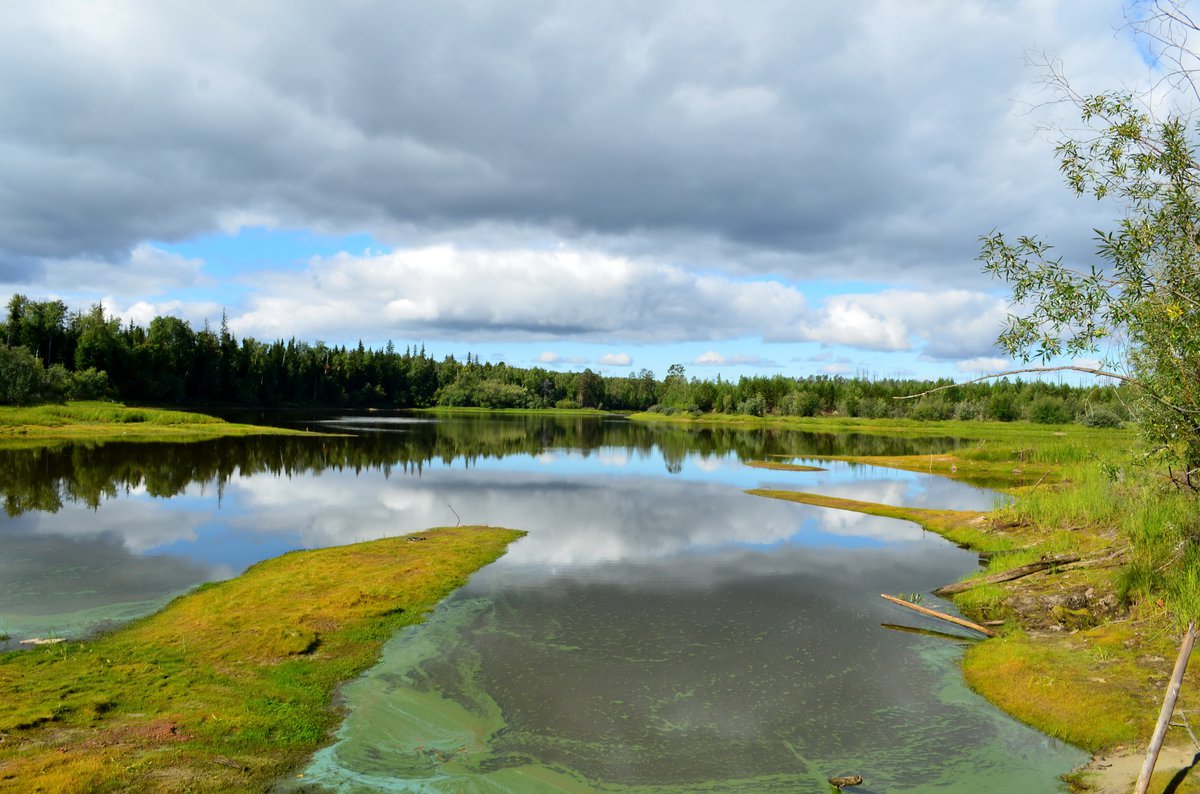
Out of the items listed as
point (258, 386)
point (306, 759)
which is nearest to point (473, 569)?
point (306, 759)

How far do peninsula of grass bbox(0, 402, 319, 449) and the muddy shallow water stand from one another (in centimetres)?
2518

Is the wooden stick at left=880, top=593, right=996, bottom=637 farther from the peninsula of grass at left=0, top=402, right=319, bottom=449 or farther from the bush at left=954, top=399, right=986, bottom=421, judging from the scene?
the bush at left=954, top=399, right=986, bottom=421

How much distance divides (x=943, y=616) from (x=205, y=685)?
70.7ft

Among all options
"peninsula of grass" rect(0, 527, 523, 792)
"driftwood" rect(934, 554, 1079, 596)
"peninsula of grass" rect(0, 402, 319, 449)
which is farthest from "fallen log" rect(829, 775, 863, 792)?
"peninsula of grass" rect(0, 402, 319, 449)

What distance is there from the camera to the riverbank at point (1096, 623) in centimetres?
1404

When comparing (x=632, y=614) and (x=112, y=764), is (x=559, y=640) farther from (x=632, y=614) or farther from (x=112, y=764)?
(x=112, y=764)

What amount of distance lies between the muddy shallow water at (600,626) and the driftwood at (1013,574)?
3.48 ft

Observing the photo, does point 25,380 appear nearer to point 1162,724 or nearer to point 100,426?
point 100,426

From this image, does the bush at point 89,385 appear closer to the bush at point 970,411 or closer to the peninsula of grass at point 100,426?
the peninsula of grass at point 100,426

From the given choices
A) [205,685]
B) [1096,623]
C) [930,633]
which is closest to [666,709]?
[205,685]

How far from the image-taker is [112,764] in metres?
10.9

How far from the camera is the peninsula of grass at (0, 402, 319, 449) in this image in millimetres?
72375

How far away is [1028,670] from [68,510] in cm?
4274

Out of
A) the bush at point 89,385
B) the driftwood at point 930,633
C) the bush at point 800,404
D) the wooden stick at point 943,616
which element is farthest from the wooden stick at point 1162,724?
the bush at point 800,404
